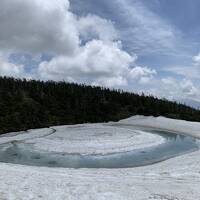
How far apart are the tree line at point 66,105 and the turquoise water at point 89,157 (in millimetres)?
20650

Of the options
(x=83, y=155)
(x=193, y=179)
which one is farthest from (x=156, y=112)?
(x=193, y=179)

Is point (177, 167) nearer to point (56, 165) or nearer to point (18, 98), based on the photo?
point (56, 165)

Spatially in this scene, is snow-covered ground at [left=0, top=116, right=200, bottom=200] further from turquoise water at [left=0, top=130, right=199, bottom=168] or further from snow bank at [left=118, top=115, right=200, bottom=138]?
snow bank at [left=118, top=115, right=200, bottom=138]

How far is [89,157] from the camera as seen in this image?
80.2 feet

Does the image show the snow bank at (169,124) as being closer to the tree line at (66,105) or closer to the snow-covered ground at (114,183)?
the tree line at (66,105)

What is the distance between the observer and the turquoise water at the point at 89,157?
2192 cm

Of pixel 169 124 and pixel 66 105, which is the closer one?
pixel 169 124

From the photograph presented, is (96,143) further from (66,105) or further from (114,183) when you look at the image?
(66,105)

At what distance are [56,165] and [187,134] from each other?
23.0m

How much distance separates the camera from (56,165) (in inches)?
848

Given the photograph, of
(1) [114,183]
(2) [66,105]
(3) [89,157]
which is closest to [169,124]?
(2) [66,105]

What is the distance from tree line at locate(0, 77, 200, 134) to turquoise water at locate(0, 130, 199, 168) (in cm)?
2065

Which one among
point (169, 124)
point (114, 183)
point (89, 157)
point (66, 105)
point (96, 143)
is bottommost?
point (89, 157)

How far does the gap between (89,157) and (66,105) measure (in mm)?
38071
